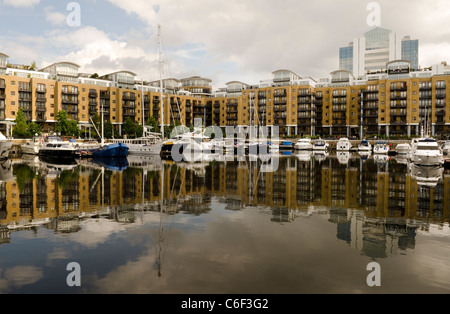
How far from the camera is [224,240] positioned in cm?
1087

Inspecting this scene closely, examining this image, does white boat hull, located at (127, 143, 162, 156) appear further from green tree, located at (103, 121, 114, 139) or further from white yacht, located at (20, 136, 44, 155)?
green tree, located at (103, 121, 114, 139)

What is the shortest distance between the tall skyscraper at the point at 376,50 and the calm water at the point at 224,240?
617ft

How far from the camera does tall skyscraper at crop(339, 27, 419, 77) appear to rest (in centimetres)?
18475

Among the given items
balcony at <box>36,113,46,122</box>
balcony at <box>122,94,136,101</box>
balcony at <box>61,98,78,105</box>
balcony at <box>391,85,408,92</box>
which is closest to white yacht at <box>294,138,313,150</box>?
balcony at <box>391,85,408,92</box>

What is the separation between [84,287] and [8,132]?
91.6m

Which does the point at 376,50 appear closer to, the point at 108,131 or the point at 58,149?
the point at 108,131

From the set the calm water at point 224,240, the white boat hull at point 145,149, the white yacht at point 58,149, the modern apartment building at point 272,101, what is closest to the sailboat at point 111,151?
the white yacht at point 58,149

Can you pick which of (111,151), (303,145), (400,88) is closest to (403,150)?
(303,145)

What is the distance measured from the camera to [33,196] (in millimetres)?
18828

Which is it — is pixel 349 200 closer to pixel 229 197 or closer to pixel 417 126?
pixel 229 197

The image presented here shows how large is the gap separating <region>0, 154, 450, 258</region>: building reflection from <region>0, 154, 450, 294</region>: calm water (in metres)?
0.07

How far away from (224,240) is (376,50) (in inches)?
8127

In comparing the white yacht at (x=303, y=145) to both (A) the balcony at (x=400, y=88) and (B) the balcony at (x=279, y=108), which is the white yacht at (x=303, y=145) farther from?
(A) the balcony at (x=400, y=88)
